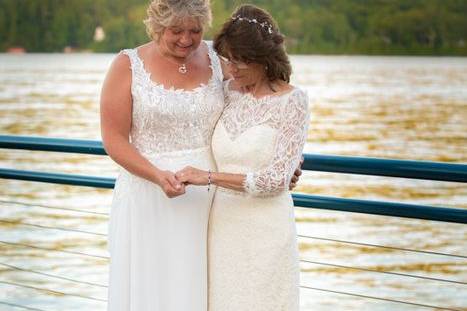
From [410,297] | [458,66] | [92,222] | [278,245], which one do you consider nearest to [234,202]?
[278,245]

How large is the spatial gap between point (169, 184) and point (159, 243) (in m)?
0.31

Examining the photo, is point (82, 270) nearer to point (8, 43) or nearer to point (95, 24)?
point (95, 24)

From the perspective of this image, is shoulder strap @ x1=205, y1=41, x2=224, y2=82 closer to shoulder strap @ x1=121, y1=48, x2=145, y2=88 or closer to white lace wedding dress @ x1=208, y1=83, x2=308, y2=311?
white lace wedding dress @ x1=208, y1=83, x2=308, y2=311

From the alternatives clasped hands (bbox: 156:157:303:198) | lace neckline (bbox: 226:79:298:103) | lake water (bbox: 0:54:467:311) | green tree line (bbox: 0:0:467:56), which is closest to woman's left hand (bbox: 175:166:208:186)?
clasped hands (bbox: 156:157:303:198)

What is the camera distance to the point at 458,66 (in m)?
76.4

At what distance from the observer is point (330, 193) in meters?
28.4

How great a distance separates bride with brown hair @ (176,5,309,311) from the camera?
338 cm

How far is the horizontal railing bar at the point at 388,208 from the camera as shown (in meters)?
3.32

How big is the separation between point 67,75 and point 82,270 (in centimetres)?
6173

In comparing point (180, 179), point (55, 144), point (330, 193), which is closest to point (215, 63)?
point (180, 179)

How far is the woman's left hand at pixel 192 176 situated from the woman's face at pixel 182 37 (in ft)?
1.37

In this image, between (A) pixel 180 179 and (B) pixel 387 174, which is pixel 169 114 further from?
(B) pixel 387 174

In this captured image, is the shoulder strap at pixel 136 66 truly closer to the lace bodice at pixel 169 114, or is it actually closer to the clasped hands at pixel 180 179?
the lace bodice at pixel 169 114

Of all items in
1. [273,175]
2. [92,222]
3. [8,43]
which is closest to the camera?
[273,175]
